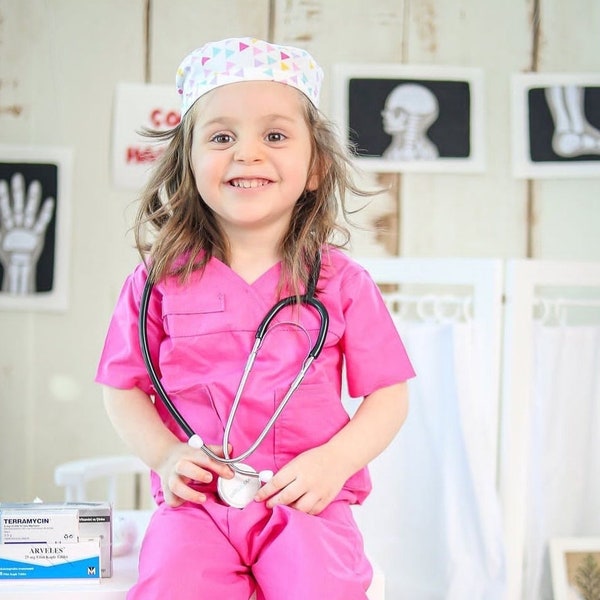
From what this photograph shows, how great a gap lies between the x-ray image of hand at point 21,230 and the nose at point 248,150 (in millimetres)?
1159

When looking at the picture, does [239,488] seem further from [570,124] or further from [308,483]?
[570,124]

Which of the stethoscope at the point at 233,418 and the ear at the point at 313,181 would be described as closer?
the stethoscope at the point at 233,418

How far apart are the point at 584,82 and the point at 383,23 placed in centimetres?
51

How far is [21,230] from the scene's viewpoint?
2.20 m

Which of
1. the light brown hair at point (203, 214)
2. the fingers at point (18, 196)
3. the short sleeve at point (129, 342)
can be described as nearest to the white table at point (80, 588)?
the short sleeve at point (129, 342)

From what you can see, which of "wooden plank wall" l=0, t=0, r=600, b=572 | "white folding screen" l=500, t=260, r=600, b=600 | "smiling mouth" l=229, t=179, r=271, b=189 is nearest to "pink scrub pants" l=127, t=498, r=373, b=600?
"smiling mouth" l=229, t=179, r=271, b=189

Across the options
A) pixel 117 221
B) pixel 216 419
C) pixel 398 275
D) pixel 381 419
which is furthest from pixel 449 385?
pixel 117 221

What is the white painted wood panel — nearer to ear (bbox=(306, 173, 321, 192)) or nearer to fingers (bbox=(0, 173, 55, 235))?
fingers (bbox=(0, 173, 55, 235))

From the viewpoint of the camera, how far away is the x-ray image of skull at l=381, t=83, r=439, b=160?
225cm

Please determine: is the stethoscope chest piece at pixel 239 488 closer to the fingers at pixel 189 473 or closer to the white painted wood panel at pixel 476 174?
the fingers at pixel 189 473

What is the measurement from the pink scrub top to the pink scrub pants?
0.07 metres

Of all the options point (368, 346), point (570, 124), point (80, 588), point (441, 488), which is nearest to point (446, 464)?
point (441, 488)

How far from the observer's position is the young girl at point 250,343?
3.64ft

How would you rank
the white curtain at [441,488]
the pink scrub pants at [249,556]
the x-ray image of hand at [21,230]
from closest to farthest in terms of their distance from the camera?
the pink scrub pants at [249,556] → the white curtain at [441,488] → the x-ray image of hand at [21,230]
